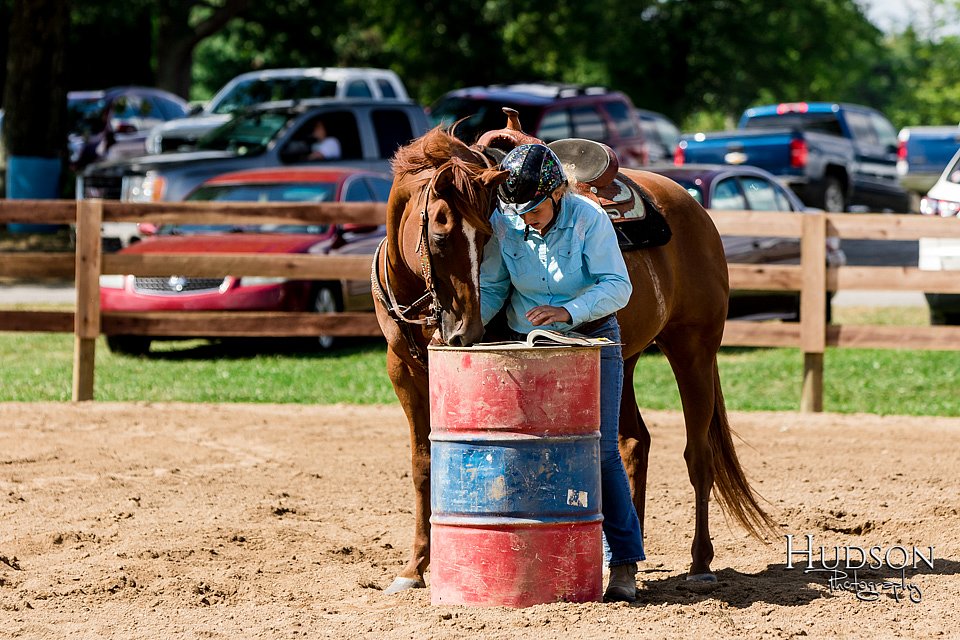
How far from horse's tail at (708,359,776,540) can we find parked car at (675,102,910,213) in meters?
15.4

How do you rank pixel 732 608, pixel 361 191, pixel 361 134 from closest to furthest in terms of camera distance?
1. pixel 732 608
2. pixel 361 191
3. pixel 361 134

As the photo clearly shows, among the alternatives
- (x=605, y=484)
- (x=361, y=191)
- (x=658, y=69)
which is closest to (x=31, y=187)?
(x=361, y=191)

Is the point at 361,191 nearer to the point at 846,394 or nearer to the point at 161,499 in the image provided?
the point at 846,394

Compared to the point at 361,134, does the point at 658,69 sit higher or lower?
higher

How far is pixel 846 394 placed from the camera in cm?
1081

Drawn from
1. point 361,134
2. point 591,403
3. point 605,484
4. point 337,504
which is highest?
point 361,134

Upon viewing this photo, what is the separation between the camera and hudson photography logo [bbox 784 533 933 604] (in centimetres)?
511

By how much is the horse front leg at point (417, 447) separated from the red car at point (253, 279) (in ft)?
20.3

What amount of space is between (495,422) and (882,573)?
1.97m

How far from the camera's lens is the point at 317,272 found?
10.2 metres

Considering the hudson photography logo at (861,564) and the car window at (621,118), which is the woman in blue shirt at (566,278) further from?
the car window at (621,118)

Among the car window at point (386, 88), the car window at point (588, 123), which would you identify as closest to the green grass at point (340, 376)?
the car window at point (588, 123)

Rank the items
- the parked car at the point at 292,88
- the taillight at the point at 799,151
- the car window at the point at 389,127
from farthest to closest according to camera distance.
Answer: the taillight at the point at 799,151, the parked car at the point at 292,88, the car window at the point at 389,127

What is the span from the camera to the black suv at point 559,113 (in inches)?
752
